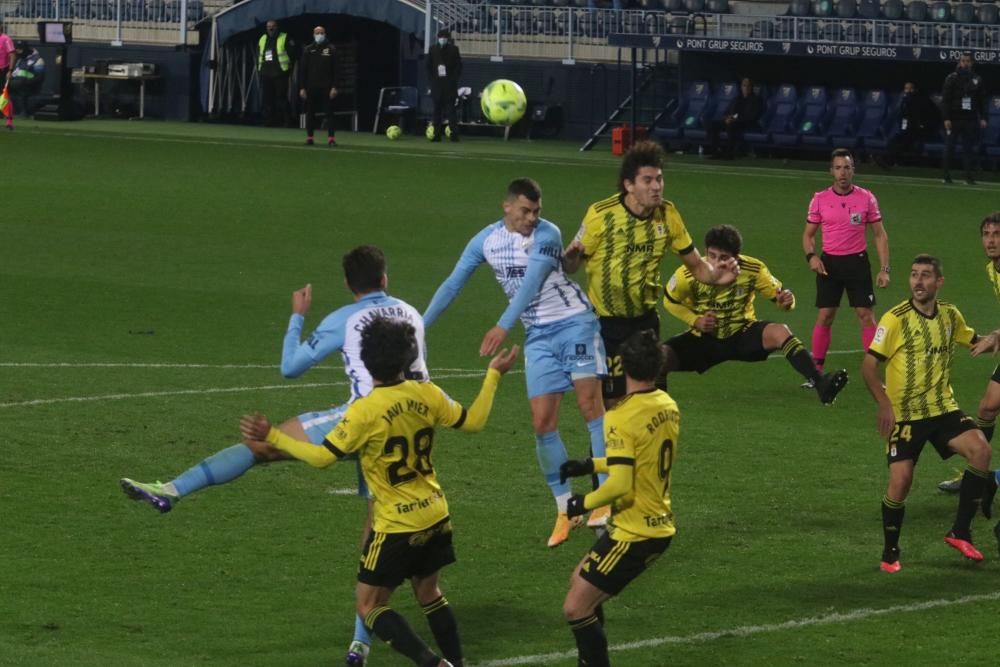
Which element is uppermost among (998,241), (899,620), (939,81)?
(939,81)

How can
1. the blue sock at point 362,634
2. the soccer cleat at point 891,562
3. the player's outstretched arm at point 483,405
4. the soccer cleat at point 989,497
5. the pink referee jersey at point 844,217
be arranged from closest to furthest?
1. the player's outstretched arm at point 483,405
2. the blue sock at point 362,634
3. the soccer cleat at point 891,562
4. the soccer cleat at point 989,497
5. the pink referee jersey at point 844,217

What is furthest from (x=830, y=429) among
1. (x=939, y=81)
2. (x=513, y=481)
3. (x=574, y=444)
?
(x=939, y=81)

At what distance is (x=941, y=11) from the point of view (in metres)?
38.4

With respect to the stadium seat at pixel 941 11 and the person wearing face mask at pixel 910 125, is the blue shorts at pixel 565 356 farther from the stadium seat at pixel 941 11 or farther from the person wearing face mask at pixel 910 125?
the stadium seat at pixel 941 11

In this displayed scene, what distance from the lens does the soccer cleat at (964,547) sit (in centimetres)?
1040

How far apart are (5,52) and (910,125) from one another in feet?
71.0

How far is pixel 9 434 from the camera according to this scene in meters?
13.5

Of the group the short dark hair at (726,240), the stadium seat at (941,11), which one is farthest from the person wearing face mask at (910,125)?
the short dark hair at (726,240)

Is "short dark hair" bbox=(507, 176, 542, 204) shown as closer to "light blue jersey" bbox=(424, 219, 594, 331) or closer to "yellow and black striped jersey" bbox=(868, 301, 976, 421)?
"light blue jersey" bbox=(424, 219, 594, 331)

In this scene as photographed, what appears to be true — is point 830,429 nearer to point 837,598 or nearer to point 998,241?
point 998,241

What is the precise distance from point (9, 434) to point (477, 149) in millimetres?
25488

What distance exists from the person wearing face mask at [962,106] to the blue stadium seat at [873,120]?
324 centimetres

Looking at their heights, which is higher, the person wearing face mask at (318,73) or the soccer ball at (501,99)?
the person wearing face mask at (318,73)

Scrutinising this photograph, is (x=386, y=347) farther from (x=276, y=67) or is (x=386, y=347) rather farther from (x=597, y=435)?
(x=276, y=67)
